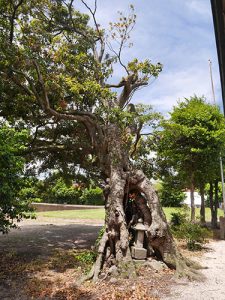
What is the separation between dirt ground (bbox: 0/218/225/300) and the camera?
29.5 feet

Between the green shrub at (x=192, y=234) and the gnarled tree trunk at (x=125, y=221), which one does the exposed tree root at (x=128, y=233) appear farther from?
the green shrub at (x=192, y=234)

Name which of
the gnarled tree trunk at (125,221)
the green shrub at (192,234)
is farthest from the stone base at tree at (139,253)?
the green shrub at (192,234)

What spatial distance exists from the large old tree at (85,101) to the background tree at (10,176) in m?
3.24

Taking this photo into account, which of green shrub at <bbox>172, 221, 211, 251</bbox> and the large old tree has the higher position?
the large old tree

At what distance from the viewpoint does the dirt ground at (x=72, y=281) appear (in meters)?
8.99

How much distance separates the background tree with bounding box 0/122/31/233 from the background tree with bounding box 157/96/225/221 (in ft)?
36.0

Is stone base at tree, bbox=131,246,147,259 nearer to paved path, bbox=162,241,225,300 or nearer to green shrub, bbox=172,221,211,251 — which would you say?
paved path, bbox=162,241,225,300

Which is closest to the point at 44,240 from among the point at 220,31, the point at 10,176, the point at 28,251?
the point at 28,251

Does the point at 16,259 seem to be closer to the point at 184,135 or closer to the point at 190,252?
the point at 190,252

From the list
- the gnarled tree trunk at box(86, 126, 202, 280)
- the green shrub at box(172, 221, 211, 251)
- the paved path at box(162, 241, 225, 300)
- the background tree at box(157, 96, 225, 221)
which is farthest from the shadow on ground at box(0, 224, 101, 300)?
the background tree at box(157, 96, 225, 221)

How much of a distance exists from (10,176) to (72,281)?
158 inches

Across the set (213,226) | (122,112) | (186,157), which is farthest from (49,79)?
(213,226)

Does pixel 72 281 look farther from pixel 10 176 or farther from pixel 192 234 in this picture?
pixel 192 234

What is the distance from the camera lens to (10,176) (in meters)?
9.03
